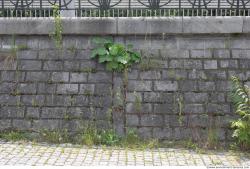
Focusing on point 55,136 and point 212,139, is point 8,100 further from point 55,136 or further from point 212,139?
point 212,139

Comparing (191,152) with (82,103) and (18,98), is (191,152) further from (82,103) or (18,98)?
(18,98)

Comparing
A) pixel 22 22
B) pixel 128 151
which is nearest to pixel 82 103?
pixel 128 151

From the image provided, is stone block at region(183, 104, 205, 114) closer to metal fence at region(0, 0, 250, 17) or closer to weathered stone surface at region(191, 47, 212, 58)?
weathered stone surface at region(191, 47, 212, 58)

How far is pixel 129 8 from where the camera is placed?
7633mm

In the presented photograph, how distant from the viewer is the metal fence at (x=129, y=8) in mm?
7598

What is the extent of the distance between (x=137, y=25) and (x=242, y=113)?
222 cm

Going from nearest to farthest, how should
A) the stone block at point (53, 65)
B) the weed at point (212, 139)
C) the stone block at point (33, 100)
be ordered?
1. the weed at point (212, 139)
2. the stone block at point (33, 100)
3. the stone block at point (53, 65)

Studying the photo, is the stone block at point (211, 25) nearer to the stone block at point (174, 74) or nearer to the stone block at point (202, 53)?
the stone block at point (202, 53)

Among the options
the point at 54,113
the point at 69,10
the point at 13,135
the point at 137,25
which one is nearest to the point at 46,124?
the point at 54,113

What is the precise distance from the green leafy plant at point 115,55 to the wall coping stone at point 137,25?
227 mm

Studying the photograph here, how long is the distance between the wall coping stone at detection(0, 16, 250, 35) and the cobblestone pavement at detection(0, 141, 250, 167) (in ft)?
6.36

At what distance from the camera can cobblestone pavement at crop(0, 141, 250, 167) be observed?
240 inches

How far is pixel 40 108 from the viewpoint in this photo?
7.44 m

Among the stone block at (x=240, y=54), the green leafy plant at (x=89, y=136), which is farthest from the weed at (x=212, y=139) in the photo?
the green leafy plant at (x=89, y=136)
